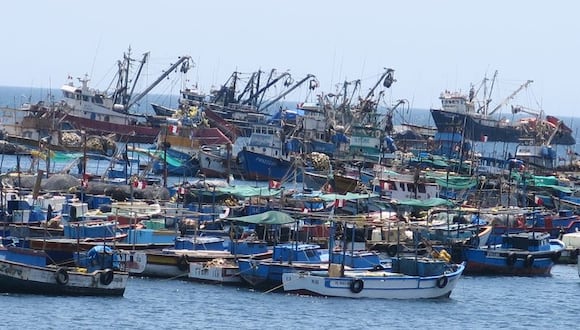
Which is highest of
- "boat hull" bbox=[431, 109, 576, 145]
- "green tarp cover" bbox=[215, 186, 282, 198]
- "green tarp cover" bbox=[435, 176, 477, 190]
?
"boat hull" bbox=[431, 109, 576, 145]

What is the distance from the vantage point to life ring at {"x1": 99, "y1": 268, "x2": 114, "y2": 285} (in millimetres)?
47625

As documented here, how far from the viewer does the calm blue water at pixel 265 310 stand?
45.0m

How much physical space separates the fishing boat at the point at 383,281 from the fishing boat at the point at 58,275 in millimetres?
5987

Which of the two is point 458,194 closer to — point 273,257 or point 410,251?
point 410,251

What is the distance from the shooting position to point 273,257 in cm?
5212

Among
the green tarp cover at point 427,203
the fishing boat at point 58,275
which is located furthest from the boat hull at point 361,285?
the green tarp cover at point 427,203

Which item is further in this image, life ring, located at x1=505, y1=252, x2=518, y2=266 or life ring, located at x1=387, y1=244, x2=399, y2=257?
life ring, located at x1=505, y1=252, x2=518, y2=266

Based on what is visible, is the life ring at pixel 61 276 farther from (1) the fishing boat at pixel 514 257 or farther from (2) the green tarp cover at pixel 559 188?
(2) the green tarp cover at pixel 559 188

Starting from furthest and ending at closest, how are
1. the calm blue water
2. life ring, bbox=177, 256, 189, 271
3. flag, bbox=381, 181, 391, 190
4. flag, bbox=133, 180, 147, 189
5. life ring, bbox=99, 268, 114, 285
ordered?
flag, bbox=381, 181, 391, 190 < flag, bbox=133, 180, 147, 189 < life ring, bbox=177, 256, 189, 271 < life ring, bbox=99, 268, 114, 285 < the calm blue water

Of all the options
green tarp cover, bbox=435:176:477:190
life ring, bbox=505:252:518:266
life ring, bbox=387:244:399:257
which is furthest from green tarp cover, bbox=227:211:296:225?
green tarp cover, bbox=435:176:477:190

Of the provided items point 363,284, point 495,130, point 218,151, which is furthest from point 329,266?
point 495,130

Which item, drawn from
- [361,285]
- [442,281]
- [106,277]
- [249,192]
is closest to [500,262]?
[442,281]

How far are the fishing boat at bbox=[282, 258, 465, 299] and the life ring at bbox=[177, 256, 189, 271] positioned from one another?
164 inches

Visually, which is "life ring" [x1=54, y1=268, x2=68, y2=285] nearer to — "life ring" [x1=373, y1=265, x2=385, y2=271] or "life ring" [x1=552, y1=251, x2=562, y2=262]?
"life ring" [x1=373, y1=265, x2=385, y2=271]
